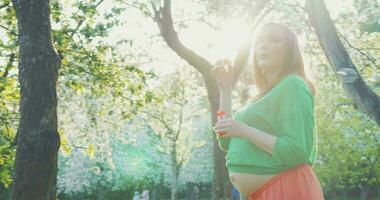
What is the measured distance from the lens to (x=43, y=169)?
5176 mm

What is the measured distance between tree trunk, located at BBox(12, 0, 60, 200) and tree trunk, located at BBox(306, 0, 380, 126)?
11.1ft

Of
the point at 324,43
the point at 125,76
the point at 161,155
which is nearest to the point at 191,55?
the point at 125,76

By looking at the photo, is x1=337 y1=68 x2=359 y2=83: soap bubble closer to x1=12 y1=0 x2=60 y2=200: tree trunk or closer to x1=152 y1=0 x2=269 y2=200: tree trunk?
x1=12 y1=0 x2=60 y2=200: tree trunk

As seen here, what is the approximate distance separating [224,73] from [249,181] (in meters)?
0.66

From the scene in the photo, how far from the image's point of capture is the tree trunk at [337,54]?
7.16m

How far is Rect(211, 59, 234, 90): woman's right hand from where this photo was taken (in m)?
3.49

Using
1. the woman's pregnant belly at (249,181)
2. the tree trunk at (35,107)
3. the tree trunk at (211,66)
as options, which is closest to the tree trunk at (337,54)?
the tree trunk at (35,107)

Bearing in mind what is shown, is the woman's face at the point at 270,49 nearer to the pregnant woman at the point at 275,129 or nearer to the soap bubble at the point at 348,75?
the pregnant woman at the point at 275,129

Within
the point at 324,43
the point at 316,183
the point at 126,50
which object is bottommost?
the point at 316,183

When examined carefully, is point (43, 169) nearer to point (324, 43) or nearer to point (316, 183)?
point (316, 183)

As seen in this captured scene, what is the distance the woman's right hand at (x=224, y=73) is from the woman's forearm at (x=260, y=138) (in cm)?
49

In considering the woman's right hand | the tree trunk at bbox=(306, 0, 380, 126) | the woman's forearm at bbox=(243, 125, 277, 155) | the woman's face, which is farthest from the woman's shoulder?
the tree trunk at bbox=(306, 0, 380, 126)

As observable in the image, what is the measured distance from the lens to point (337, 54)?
7.28 metres

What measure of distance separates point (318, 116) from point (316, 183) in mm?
19179
